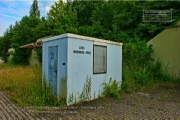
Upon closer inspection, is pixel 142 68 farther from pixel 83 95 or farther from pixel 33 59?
pixel 33 59

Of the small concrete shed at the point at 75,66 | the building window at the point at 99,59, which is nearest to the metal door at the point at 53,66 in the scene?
the small concrete shed at the point at 75,66

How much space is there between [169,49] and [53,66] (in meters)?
6.50

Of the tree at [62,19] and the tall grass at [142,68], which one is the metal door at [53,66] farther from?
the tree at [62,19]

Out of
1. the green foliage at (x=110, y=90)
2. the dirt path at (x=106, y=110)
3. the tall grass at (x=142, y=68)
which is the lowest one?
the dirt path at (x=106, y=110)

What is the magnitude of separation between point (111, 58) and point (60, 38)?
2416mm

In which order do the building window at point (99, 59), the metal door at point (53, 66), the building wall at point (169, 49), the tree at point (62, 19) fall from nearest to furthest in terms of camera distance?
the metal door at point (53, 66) < the building window at point (99, 59) < the building wall at point (169, 49) < the tree at point (62, 19)

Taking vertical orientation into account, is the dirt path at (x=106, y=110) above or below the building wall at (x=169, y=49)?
below

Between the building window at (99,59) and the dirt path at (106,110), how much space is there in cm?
104

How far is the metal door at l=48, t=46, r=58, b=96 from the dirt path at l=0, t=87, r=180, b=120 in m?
0.88

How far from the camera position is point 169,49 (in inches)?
356

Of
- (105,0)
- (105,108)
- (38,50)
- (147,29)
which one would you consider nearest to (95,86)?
(105,108)

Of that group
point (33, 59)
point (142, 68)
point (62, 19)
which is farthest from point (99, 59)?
point (33, 59)

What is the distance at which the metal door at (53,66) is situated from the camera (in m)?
5.27

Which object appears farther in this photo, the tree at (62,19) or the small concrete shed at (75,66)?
the tree at (62,19)
